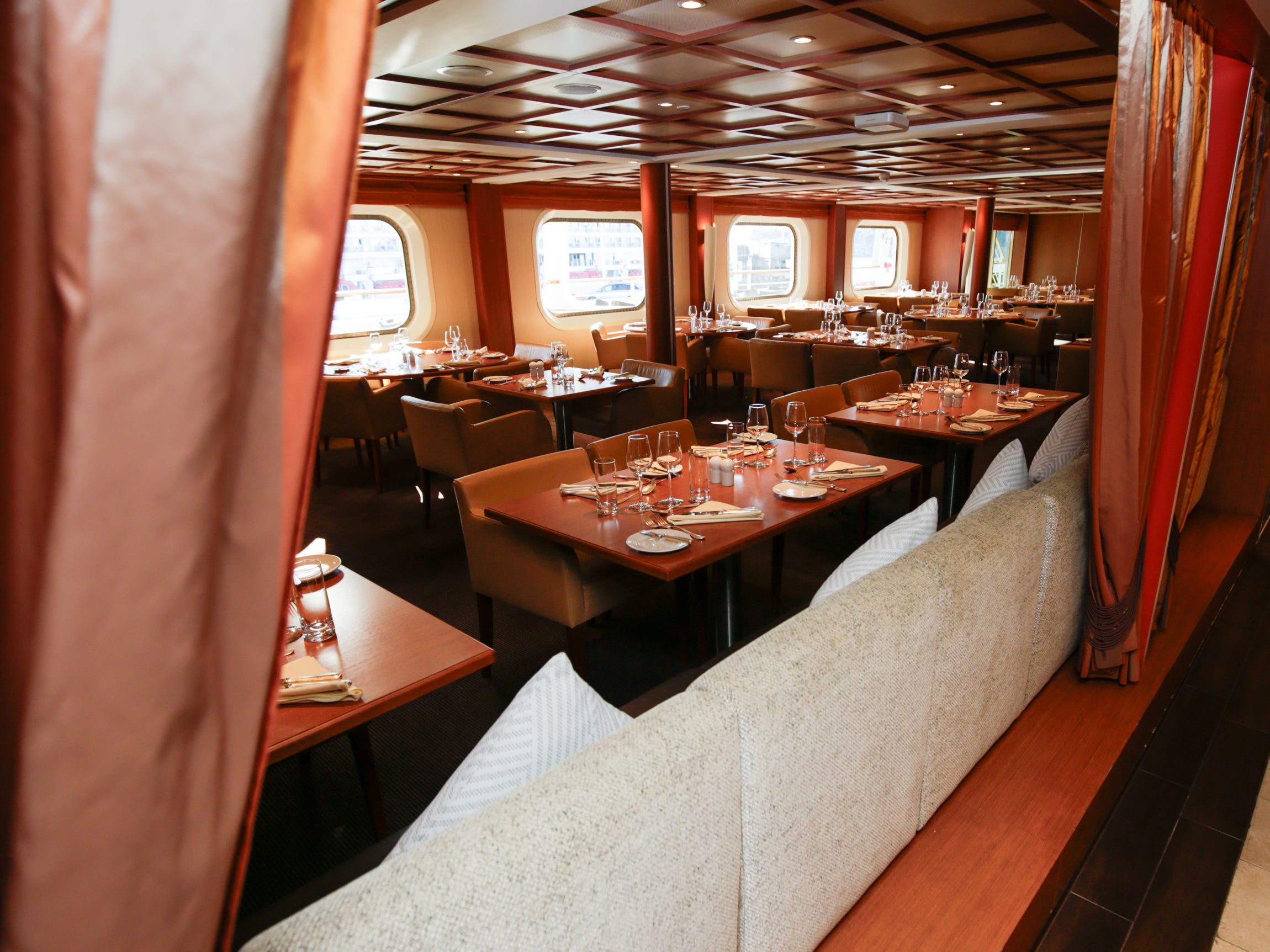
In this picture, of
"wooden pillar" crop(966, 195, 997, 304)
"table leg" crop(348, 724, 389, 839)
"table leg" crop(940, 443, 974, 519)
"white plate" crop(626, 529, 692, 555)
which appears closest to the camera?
"table leg" crop(348, 724, 389, 839)

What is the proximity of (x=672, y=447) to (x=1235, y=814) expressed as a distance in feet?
7.16

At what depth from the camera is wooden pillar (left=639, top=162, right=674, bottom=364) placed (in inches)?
294

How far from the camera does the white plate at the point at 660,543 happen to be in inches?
87.5

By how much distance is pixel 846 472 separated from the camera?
9.64ft

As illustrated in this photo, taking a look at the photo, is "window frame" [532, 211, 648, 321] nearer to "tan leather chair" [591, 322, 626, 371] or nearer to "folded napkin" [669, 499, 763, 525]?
"tan leather chair" [591, 322, 626, 371]

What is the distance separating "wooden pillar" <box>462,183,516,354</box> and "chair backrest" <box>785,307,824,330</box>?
3.77 meters

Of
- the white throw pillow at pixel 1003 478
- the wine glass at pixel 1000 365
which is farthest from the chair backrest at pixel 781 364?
the white throw pillow at pixel 1003 478

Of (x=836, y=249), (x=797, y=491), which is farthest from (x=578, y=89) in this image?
(x=836, y=249)

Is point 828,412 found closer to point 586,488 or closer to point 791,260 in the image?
point 586,488

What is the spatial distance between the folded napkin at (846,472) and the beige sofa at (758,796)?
0.93 metres

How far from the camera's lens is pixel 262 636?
0.57m

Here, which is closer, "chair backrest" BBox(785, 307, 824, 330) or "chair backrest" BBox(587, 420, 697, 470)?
"chair backrest" BBox(587, 420, 697, 470)

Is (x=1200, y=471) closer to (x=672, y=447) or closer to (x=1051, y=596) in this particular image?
(x=1051, y=596)

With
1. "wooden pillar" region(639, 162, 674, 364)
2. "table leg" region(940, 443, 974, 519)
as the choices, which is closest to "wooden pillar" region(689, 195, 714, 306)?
"wooden pillar" region(639, 162, 674, 364)
